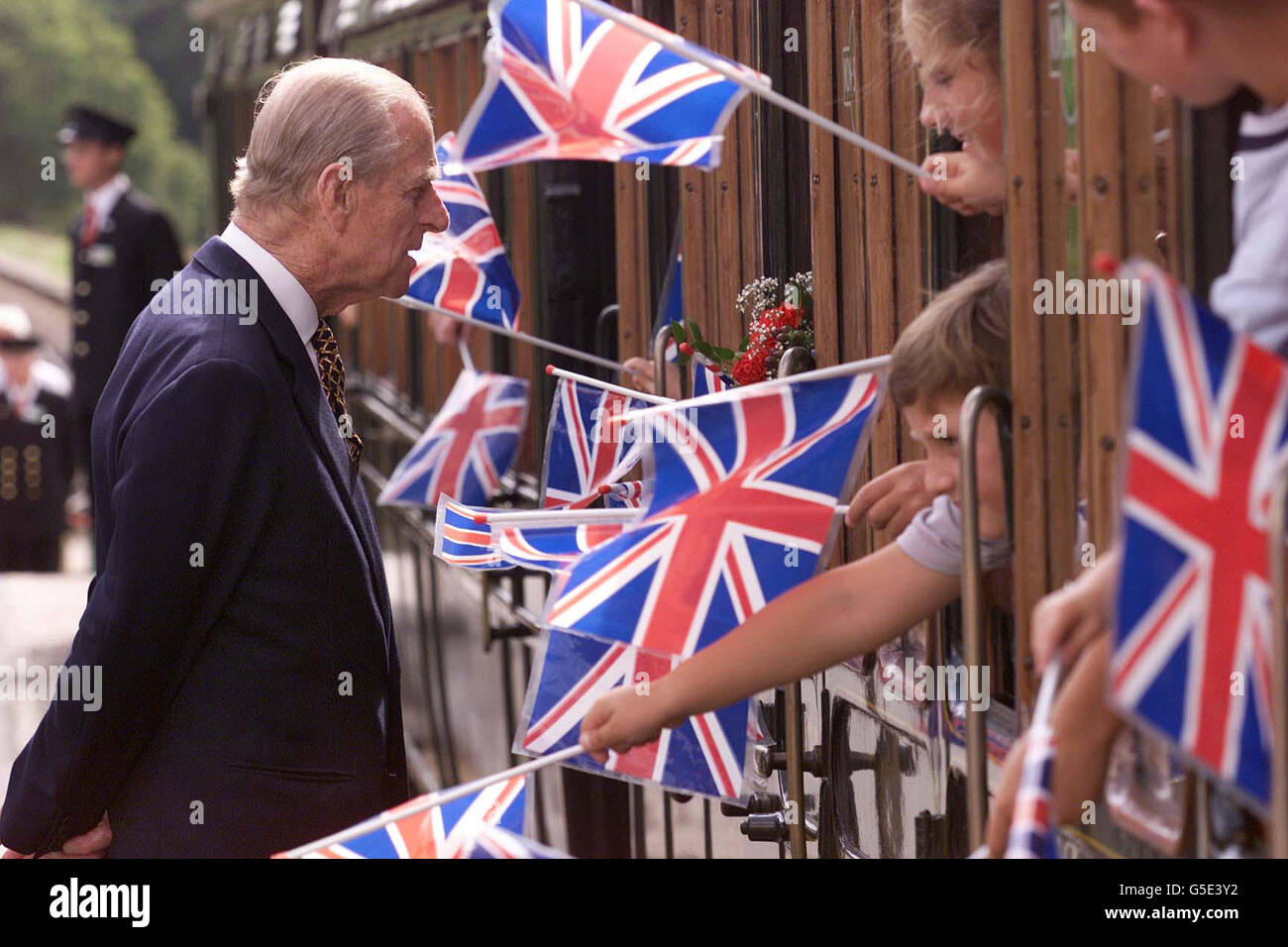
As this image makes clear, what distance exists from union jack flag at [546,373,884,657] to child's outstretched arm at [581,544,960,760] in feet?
0.09

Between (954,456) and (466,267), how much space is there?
237 centimetres

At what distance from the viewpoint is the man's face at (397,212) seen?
3289mm

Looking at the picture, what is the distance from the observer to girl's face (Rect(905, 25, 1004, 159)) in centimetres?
294

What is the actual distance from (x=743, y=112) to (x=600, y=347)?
1597 millimetres

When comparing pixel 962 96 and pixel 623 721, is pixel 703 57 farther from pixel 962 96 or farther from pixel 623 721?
pixel 623 721

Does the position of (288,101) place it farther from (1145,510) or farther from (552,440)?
(1145,510)

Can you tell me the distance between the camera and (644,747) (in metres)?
3.15

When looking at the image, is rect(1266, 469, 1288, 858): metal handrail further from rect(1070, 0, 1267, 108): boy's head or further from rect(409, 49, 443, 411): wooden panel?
rect(409, 49, 443, 411): wooden panel

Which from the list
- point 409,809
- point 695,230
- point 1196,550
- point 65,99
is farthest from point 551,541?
point 65,99

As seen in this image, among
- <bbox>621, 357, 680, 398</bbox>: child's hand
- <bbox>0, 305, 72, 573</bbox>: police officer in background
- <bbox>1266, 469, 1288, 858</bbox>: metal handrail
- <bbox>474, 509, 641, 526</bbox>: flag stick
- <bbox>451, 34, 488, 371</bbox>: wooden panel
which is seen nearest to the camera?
<bbox>1266, 469, 1288, 858</bbox>: metal handrail

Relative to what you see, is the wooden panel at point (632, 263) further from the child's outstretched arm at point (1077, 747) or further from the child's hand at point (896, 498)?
the child's outstretched arm at point (1077, 747)

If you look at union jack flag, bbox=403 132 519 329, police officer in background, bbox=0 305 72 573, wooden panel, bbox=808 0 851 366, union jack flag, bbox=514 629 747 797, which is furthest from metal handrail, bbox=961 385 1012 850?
police officer in background, bbox=0 305 72 573
